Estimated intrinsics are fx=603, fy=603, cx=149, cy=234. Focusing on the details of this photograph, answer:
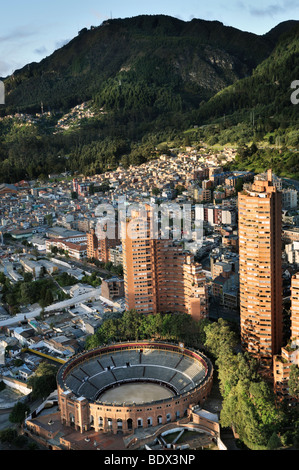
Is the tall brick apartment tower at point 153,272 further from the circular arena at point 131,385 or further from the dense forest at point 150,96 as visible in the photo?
the dense forest at point 150,96

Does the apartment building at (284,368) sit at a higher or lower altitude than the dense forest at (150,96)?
lower

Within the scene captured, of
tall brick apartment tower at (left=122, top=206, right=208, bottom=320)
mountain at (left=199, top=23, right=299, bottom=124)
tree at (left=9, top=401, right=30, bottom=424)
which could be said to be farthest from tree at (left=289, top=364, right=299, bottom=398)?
mountain at (left=199, top=23, right=299, bottom=124)

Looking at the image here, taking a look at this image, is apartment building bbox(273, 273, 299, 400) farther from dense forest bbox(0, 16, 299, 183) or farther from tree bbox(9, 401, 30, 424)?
dense forest bbox(0, 16, 299, 183)

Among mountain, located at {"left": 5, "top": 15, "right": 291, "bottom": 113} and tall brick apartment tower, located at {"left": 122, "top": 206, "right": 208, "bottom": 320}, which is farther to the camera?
mountain, located at {"left": 5, "top": 15, "right": 291, "bottom": 113}

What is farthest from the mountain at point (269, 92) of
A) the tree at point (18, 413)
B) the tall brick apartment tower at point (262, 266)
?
the tree at point (18, 413)

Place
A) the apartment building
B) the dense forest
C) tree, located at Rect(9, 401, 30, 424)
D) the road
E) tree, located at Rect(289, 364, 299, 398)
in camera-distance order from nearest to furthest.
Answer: tree, located at Rect(289, 364, 299, 398) → the apartment building → tree, located at Rect(9, 401, 30, 424) → the road → the dense forest

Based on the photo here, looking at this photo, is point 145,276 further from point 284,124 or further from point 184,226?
point 284,124

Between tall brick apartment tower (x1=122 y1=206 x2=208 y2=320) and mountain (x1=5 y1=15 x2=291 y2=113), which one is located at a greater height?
mountain (x1=5 y1=15 x2=291 y2=113)
